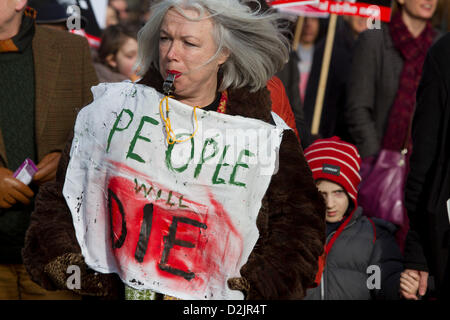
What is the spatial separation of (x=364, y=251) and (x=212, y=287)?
1419 millimetres

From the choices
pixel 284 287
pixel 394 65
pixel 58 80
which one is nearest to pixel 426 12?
pixel 394 65

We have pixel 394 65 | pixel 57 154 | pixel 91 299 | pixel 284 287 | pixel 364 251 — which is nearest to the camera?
pixel 284 287

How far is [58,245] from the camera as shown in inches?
124

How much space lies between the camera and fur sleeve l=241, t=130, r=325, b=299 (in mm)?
3016

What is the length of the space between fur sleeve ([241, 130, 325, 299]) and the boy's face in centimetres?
129

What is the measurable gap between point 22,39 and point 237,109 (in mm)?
1398

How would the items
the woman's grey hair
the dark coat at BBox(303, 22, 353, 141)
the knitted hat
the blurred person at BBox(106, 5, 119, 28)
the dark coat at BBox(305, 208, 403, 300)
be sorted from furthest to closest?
1. the blurred person at BBox(106, 5, 119, 28)
2. the dark coat at BBox(303, 22, 353, 141)
3. the knitted hat
4. the dark coat at BBox(305, 208, 403, 300)
5. the woman's grey hair

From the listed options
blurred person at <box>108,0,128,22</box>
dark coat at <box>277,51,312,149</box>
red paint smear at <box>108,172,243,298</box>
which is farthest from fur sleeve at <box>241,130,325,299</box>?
blurred person at <box>108,0,128,22</box>

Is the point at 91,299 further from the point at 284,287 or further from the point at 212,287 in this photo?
the point at 284,287

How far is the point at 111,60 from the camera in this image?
6152mm

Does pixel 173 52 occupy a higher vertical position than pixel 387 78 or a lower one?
lower

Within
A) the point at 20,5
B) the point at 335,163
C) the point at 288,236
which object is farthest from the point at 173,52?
the point at 335,163

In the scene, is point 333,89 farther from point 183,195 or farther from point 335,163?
point 183,195

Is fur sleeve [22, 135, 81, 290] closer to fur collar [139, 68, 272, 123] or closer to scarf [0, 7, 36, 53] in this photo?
fur collar [139, 68, 272, 123]
